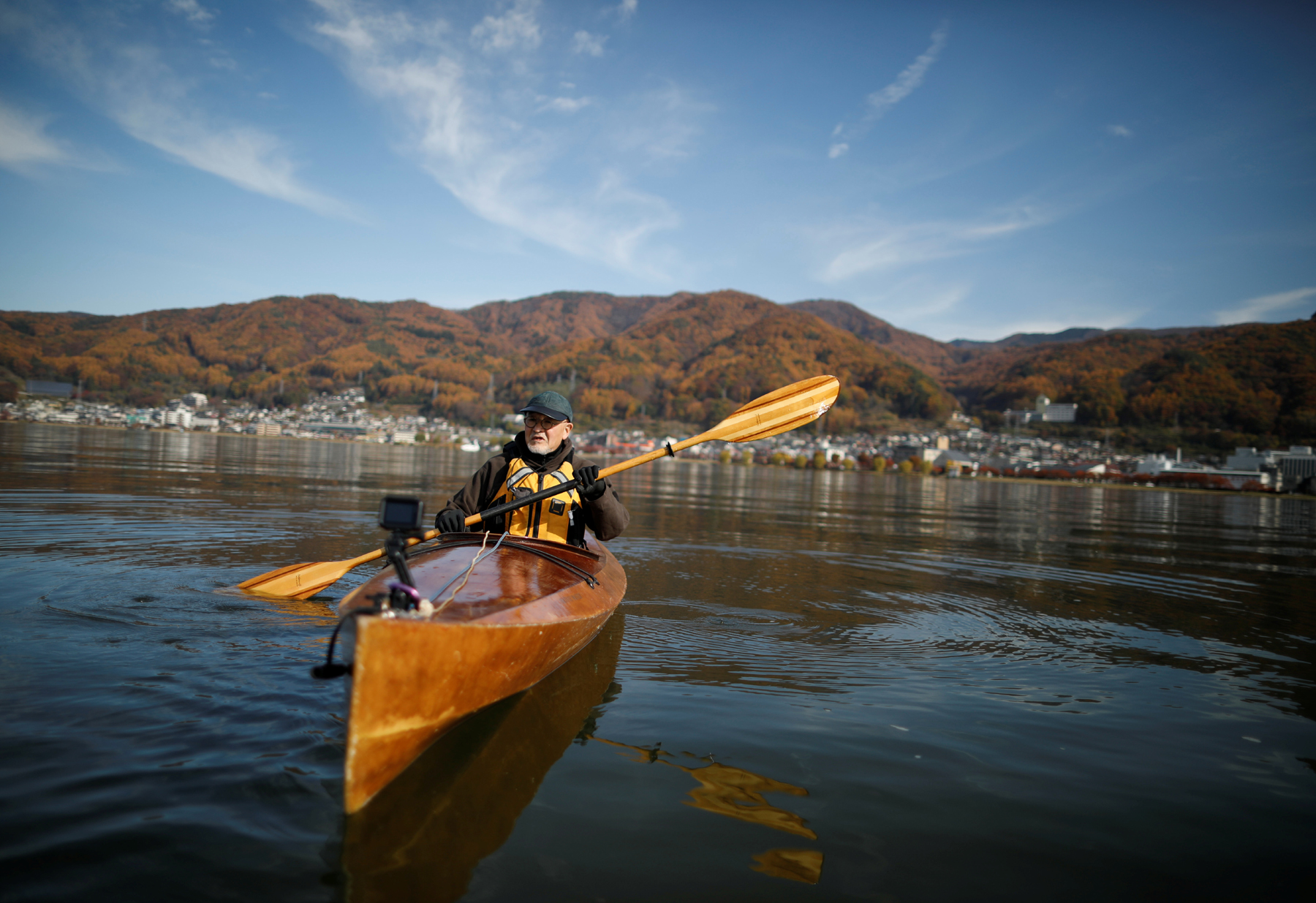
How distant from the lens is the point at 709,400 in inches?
6747

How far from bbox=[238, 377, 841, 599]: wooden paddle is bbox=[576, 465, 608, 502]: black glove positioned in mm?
247

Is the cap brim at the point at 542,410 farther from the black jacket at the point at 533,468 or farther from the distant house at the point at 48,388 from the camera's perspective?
the distant house at the point at 48,388

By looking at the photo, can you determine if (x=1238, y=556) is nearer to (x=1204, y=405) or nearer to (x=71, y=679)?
(x=71, y=679)

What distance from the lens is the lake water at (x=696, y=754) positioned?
8.82 ft

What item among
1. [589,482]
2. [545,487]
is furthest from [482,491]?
[589,482]

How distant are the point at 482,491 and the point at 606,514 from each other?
117 cm

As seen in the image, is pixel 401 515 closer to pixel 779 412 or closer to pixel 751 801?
pixel 751 801

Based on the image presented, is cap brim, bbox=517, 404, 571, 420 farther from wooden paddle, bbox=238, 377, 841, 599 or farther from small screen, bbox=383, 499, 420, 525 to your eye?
small screen, bbox=383, 499, 420, 525

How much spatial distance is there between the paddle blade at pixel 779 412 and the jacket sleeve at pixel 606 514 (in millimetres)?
1778

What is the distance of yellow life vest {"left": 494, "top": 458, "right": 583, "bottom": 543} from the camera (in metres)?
5.54

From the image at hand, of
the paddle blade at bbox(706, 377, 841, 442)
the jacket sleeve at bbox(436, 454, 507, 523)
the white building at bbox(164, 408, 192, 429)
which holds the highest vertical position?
the white building at bbox(164, 408, 192, 429)

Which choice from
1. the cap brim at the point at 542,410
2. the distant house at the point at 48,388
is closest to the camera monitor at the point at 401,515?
the cap brim at the point at 542,410

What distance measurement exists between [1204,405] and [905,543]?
146297 mm

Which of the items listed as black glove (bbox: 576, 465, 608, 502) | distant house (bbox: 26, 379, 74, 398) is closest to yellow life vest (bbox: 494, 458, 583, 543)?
black glove (bbox: 576, 465, 608, 502)
